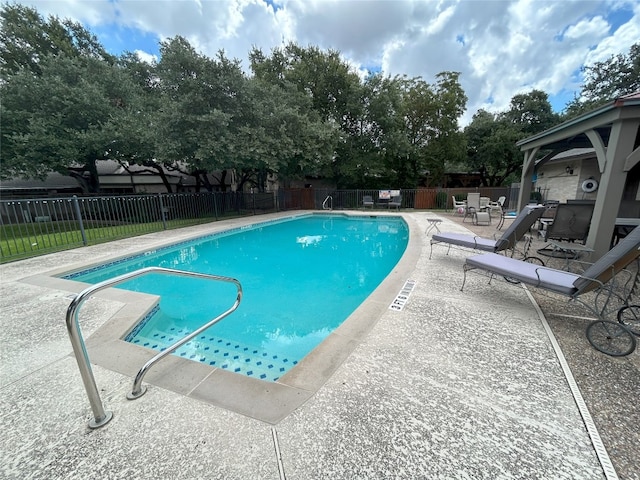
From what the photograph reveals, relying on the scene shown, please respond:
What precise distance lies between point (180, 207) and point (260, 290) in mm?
9451

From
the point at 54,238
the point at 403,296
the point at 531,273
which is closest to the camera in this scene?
the point at 531,273

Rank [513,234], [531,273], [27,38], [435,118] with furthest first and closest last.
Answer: [435,118]
[27,38]
[513,234]
[531,273]

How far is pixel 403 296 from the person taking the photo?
3.39 metres

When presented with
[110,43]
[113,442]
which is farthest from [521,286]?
[110,43]

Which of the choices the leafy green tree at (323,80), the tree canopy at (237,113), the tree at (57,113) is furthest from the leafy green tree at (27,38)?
the leafy green tree at (323,80)

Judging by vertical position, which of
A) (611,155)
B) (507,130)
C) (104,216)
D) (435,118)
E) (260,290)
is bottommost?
(260,290)

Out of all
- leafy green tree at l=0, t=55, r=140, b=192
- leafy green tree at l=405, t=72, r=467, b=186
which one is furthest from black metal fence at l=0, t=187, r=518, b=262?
leafy green tree at l=405, t=72, r=467, b=186

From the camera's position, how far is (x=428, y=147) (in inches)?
760

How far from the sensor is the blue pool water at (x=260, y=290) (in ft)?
9.78

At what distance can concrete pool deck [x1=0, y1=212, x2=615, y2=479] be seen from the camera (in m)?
1.31

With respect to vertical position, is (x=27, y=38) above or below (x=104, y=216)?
above

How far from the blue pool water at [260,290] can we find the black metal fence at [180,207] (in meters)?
2.94

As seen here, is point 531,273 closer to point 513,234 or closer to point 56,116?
point 513,234

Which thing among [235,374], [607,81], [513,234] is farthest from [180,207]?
[607,81]
